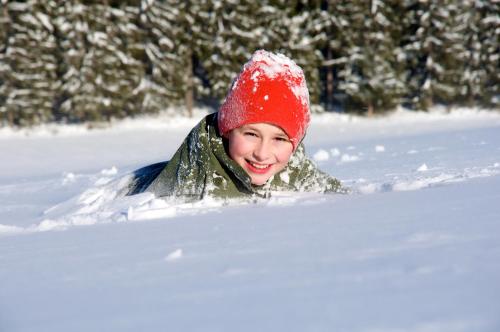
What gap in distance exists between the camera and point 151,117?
2014 centimetres

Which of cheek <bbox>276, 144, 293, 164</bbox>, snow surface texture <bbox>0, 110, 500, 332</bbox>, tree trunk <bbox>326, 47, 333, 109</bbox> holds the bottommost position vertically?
tree trunk <bbox>326, 47, 333, 109</bbox>

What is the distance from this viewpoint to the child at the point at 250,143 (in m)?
3.28

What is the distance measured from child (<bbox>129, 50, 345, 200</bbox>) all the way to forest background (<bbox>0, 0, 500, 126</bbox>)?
15994 mm

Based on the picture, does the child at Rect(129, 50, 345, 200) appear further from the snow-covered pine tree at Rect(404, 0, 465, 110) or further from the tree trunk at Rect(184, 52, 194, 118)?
the snow-covered pine tree at Rect(404, 0, 465, 110)

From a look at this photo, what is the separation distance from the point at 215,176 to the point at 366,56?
59.6 ft

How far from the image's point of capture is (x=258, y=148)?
3266 millimetres

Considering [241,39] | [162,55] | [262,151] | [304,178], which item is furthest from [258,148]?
[162,55]

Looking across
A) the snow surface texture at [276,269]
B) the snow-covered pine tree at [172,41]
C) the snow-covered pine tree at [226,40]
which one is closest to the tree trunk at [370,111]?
the snow-covered pine tree at [226,40]

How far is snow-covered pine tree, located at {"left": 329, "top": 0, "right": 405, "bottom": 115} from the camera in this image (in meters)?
20.2

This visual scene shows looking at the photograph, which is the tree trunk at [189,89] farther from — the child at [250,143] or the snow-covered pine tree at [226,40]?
the child at [250,143]

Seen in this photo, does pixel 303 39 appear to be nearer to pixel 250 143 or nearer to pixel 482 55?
pixel 482 55

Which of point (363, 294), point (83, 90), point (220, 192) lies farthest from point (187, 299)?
point (83, 90)

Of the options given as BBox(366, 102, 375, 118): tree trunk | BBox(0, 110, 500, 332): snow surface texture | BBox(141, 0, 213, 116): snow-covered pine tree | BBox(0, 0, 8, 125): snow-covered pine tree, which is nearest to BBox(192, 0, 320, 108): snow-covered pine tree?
BBox(141, 0, 213, 116): snow-covered pine tree

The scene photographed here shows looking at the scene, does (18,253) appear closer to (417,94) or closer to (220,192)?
(220,192)
